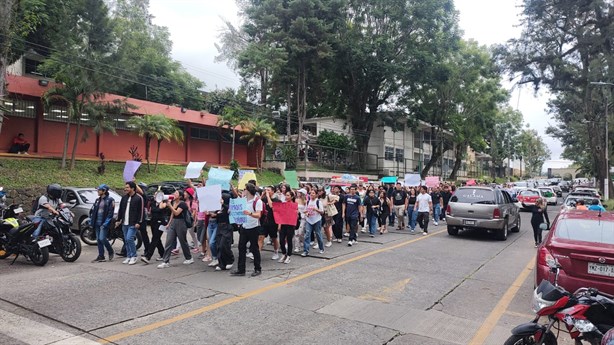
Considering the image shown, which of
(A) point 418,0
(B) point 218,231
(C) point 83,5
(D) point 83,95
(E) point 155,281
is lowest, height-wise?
(E) point 155,281

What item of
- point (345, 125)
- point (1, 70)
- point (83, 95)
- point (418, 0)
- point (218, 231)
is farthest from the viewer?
point (345, 125)

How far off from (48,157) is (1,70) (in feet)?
17.2

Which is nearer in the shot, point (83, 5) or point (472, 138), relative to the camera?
point (83, 5)

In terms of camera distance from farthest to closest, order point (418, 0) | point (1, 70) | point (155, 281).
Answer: point (418, 0) < point (1, 70) < point (155, 281)

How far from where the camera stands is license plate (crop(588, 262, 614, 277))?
559cm

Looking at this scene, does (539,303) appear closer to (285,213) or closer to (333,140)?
(285,213)

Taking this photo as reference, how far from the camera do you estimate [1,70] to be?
1712cm

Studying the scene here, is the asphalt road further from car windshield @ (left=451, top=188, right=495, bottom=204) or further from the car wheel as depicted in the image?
car windshield @ (left=451, top=188, right=495, bottom=204)

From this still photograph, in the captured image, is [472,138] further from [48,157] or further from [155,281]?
[155,281]

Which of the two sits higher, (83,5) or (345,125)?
(83,5)

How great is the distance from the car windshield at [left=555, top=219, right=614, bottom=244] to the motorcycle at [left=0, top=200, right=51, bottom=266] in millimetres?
9640

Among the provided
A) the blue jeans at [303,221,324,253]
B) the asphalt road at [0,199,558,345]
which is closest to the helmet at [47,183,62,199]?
the asphalt road at [0,199,558,345]

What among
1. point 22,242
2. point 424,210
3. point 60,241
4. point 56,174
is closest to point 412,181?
point 424,210

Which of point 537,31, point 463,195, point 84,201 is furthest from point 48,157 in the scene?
point 537,31
